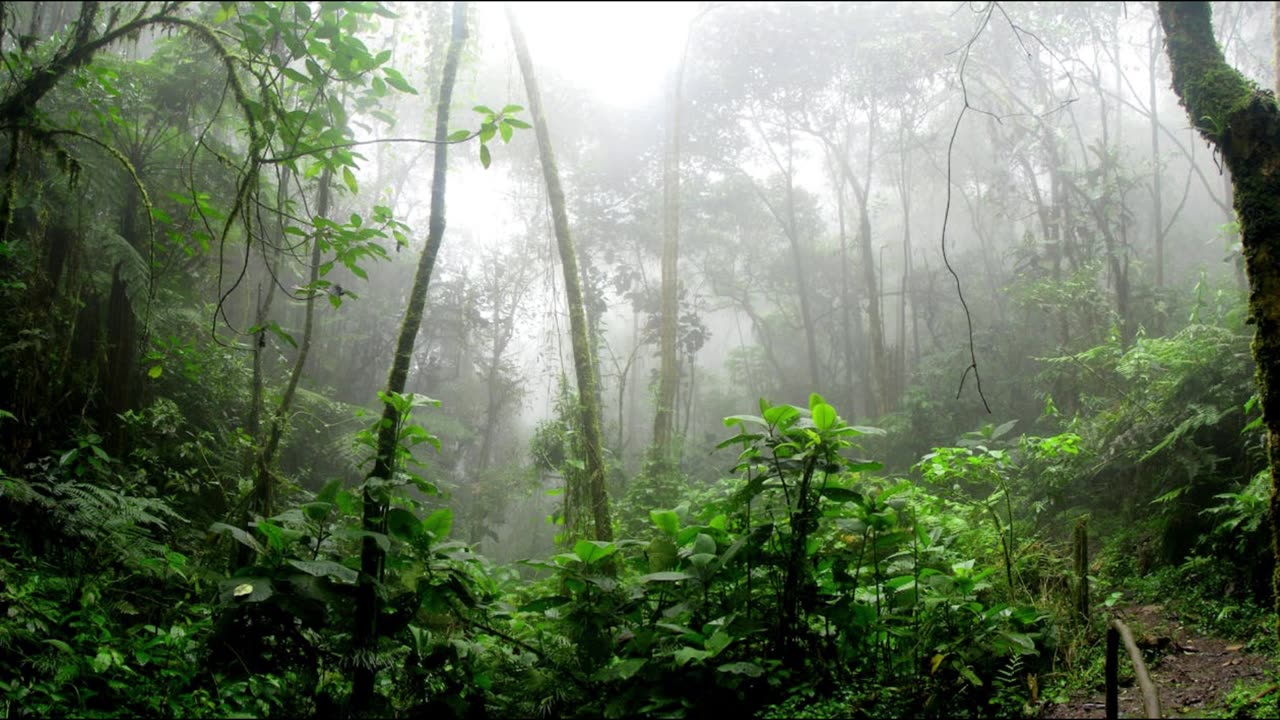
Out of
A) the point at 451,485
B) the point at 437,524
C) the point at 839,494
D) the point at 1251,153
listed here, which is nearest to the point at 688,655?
the point at 839,494

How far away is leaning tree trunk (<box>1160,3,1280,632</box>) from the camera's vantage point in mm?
2645

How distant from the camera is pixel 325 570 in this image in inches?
Result: 134

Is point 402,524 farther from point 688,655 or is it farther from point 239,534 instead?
point 688,655

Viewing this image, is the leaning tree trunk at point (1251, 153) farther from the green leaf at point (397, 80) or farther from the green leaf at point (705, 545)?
the green leaf at point (397, 80)

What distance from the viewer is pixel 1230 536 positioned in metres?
4.86

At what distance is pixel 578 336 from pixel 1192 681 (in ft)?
17.2

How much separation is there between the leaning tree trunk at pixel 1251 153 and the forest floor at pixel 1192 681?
0.54 meters

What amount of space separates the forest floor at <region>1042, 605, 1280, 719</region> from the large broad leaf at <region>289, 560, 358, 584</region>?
3.35 meters

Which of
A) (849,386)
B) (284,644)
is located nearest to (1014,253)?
(849,386)

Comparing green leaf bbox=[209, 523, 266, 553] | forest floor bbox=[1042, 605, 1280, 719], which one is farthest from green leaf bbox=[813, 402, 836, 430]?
green leaf bbox=[209, 523, 266, 553]

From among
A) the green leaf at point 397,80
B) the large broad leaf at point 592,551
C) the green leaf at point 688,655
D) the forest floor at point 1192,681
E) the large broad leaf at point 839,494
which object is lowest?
the forest floor at point 1192,681

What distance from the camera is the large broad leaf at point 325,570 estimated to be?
133 inches

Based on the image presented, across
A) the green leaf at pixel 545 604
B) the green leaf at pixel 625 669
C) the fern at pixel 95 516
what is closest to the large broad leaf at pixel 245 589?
the green leaf at pixel 545 604

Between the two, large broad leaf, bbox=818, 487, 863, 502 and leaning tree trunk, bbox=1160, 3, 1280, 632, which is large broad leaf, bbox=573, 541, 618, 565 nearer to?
large broad leaf, bbox=818, 487, 863, 502
